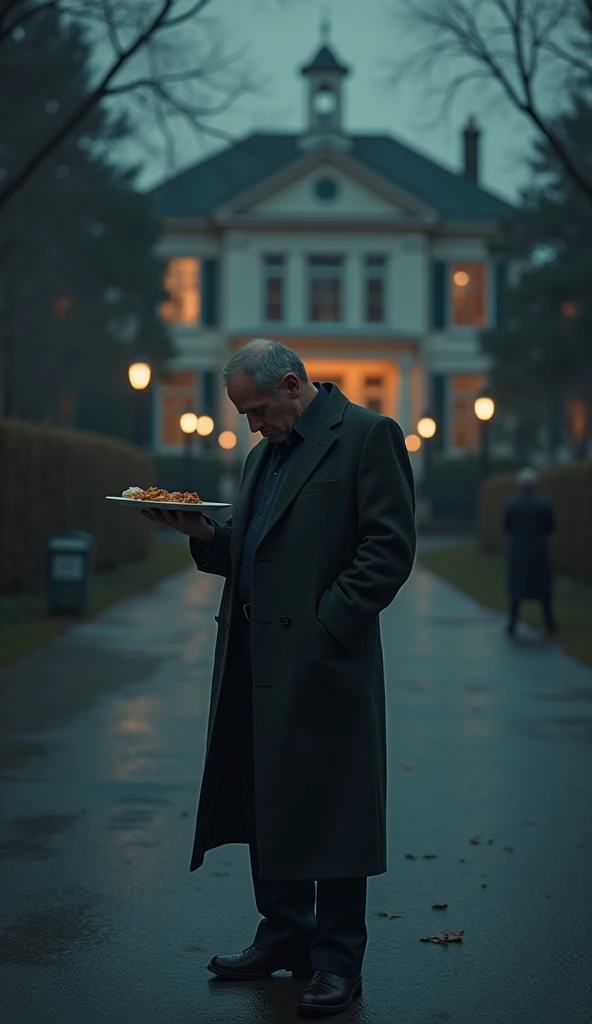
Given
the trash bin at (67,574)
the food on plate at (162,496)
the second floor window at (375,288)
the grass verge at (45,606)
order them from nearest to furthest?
the food on plate at (162,496), the grass verge at (45,606), the trash bin at (67,574), the second floor window at (375,288)

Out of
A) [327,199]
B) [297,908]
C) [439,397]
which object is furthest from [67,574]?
[327,199]

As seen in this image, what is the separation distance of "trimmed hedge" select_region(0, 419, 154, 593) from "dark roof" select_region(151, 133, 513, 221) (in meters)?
25.9

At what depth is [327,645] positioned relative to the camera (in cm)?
418

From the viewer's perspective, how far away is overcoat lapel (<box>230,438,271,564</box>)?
4461 millimetres

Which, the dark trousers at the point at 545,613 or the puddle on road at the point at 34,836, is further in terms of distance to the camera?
the dark trousers at the point at 545,613

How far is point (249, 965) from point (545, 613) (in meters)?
11.5

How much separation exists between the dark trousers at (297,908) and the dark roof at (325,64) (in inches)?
1968

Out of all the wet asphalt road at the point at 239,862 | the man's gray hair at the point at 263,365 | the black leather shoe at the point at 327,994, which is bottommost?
the wet asphalt road at the point at 239,862

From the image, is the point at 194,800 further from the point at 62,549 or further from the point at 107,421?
the point at 107,421

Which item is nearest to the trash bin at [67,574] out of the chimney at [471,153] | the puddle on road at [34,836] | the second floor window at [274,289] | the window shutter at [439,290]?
the puddle on road at [34,836]

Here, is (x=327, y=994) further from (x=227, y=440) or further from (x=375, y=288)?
(x=375, y=288)

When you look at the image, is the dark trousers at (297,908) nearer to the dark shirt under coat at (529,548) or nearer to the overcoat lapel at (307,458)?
the overcoat lapel at (307,458)

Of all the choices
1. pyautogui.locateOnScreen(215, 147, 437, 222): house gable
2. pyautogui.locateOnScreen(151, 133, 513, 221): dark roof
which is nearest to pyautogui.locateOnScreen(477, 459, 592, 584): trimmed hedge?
pyautogui.locateOnScreen(215, 147, 437, 222): house gable

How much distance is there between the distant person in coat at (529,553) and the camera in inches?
A: 607
